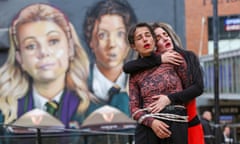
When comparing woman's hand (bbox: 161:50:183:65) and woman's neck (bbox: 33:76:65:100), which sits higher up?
woman's hand (bbox: 161:50:183:65)

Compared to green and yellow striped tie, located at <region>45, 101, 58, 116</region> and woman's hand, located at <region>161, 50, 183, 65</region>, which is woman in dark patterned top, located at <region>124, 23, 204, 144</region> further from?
green and yellow striped tie, located at <region>45, 101, 58, 116</region>

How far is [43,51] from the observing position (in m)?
13.0

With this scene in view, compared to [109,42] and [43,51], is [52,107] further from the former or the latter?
[109,42]

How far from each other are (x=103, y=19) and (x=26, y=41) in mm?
1946

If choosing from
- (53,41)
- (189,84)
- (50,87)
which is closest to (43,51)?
(53,41)

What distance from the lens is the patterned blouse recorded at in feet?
11.1

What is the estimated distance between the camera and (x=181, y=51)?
3.57 metres

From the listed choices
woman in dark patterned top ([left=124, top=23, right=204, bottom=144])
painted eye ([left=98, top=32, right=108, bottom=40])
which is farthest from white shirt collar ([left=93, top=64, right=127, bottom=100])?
woman in dark patterned top ([left=124, top=23, right=204, bottom=144])

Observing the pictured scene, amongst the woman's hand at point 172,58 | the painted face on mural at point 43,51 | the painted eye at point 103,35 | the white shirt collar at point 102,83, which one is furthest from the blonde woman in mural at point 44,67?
the woman's hand at point 172,58

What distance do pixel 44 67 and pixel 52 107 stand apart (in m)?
0.99

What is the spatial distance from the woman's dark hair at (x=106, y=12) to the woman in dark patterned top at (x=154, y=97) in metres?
9.66

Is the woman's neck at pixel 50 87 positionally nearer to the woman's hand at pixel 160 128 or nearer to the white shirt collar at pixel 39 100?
the white shirt collar at pixel 39 100

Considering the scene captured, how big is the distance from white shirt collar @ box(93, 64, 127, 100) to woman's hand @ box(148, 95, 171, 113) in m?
9.64

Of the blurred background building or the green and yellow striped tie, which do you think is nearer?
the green and yellow striped tie
